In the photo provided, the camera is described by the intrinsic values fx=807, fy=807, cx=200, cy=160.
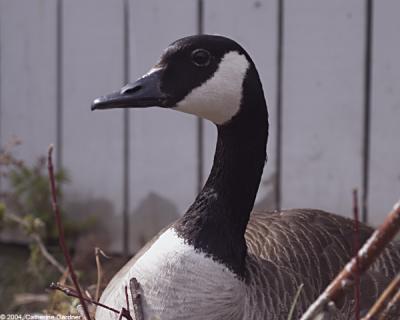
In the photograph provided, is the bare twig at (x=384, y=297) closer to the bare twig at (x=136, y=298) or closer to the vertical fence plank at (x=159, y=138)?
the bare twig at (x=136, y=298)

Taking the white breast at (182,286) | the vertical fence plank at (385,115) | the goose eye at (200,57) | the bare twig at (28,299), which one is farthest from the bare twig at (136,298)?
the vertical fence plank at (385,115)

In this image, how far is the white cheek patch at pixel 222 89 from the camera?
1599 millimetres

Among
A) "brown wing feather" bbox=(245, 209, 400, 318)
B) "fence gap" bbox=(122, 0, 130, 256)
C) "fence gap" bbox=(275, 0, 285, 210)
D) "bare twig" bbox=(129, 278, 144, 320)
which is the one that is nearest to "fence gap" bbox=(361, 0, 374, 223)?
"fence gap" bbox=(275, 0, 285, 210)

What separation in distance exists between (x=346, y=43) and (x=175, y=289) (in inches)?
67.0

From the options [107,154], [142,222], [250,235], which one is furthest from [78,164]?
[250,235]

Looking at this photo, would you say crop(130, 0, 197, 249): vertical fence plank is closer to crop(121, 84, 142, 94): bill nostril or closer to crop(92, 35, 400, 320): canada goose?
crop(92, 35, 400, 320): canada goose

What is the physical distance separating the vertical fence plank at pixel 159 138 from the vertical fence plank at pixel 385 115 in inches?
29.2

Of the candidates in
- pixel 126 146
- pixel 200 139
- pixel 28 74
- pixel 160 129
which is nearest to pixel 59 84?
pixel 28 74

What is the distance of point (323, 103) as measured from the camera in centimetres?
308

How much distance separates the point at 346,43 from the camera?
3020 millimetres

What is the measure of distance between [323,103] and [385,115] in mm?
239

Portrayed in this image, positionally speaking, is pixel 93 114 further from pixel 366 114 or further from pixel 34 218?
pixel 366 114

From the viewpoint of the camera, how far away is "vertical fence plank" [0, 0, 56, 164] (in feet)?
12.0

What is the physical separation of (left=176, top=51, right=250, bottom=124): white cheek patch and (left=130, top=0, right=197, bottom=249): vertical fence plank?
1683mm
